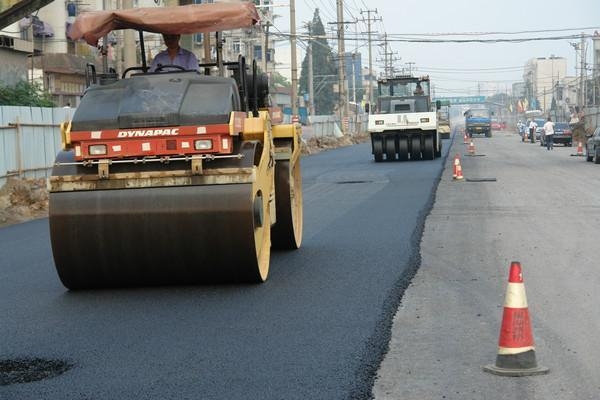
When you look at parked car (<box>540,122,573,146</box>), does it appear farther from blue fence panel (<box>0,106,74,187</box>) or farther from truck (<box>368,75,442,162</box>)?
blue fence panel (<box>0,106,74,187</box>)

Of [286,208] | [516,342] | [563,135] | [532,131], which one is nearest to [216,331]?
[516,342]

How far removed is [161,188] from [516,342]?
12.3 ft

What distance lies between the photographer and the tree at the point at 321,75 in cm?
13825

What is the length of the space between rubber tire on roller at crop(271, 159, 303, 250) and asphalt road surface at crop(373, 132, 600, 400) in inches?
58.8

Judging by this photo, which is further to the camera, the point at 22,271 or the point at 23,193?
the point at 23,193

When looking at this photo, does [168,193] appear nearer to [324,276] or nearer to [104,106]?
[104,106]

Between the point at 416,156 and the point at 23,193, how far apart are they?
56.9 feet

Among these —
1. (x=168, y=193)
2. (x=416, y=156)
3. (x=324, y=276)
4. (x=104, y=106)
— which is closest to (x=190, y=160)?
(x=168, y=193)

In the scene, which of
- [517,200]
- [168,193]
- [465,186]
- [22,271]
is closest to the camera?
→ [168,193]

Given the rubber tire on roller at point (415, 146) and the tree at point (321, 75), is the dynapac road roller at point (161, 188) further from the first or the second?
the tree at point (321, 75)

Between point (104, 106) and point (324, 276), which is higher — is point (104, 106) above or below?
above

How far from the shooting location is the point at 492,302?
8180mm

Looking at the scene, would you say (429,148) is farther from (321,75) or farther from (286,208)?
(321,75)

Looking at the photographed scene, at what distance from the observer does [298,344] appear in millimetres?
6691
